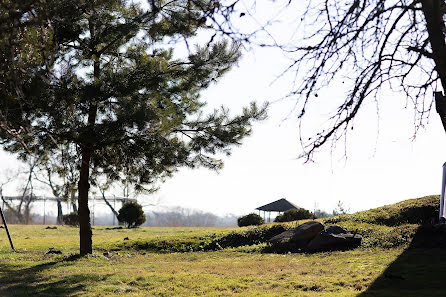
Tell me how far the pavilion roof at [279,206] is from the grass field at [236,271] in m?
13.9

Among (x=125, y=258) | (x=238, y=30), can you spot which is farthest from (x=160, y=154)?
(x=238, y=30)

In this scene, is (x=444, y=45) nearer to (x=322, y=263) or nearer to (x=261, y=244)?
(x=322, y=263)

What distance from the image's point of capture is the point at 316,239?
13.7 metres

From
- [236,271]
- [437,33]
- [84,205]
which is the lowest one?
[236,271]

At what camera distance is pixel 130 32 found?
41.1 feet

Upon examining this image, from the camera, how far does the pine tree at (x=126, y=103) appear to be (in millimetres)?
11188

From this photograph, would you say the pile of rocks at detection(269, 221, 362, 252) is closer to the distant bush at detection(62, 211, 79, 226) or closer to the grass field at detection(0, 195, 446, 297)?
the grass field at detection(0, 195, 446, 297)

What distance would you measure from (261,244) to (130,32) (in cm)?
748

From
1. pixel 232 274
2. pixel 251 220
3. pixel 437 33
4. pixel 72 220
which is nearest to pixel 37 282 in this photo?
pixel 232 274

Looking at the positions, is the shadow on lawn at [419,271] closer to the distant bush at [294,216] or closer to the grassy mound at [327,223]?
the grassy mound at [327,223]

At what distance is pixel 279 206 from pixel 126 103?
19.3 meters

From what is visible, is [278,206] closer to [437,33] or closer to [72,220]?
[72,220]

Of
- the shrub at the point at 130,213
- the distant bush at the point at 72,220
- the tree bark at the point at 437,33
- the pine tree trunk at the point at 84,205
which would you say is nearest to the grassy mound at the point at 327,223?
the pine tree trunk at the point at 84,205

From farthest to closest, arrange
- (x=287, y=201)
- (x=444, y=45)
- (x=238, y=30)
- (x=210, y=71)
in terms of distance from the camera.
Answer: (x=287, y=201), (x=210, y=71), (x=444, y=45), (x=238, y=30)
